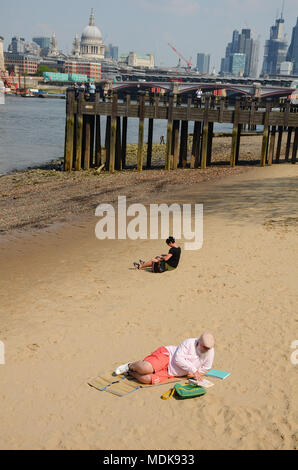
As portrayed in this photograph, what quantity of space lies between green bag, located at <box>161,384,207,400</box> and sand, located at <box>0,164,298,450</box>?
9 cm

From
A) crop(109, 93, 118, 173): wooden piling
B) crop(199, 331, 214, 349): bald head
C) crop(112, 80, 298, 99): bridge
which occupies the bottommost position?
crop(199, 331, 214, 349): bald head

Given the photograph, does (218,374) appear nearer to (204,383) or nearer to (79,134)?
(204,383)

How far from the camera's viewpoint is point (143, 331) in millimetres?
8148

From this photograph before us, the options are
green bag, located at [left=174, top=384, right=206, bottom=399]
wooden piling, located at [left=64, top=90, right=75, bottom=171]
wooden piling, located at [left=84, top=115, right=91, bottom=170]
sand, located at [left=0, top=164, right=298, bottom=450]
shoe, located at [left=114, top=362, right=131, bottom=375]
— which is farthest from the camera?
wooden piling, located at [left=84, top=115, right=91, bottom=170]

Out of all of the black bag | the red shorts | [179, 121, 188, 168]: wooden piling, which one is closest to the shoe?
the red shorts

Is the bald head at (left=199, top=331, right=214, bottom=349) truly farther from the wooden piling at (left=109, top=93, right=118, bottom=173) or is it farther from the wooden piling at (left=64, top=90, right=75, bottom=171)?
the wooden piling at (left=64, top=90, right=75, bottom=171)

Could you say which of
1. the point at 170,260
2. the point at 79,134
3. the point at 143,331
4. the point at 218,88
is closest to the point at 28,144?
the point at 79,134

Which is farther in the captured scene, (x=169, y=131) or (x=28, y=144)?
(x=28, y=144)

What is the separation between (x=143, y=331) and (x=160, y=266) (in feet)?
8.98

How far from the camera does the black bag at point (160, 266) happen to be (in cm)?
1073

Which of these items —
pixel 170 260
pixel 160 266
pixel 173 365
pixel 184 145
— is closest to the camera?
pixel 173 365

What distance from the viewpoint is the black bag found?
10.7m

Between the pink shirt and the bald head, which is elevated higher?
the bald head
